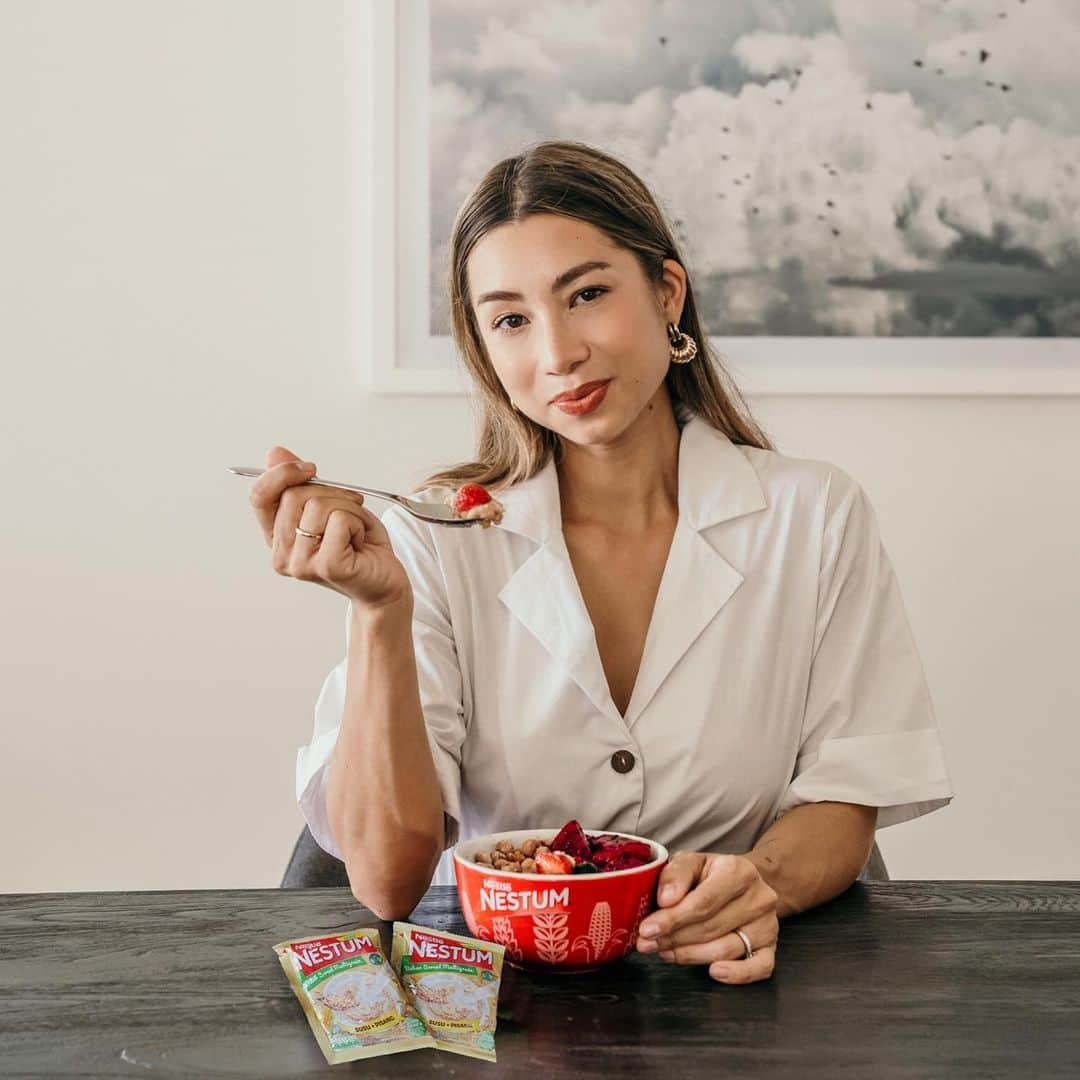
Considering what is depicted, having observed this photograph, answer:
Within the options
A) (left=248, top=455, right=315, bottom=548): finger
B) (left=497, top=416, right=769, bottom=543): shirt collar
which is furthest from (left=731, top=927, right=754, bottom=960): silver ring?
(left=497, top=416, right=769, bottom=543): shirt collar

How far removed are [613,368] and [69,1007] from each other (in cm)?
86

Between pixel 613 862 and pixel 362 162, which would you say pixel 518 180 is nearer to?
pixel 613 862

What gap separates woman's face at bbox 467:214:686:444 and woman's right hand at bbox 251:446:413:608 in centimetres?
37

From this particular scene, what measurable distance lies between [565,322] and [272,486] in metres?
0.47

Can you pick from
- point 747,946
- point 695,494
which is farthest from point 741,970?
point 695,494

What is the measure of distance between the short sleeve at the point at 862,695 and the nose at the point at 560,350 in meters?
0.36

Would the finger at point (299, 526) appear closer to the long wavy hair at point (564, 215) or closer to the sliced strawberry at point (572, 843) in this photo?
the sliced strawberry at point (572, 843)

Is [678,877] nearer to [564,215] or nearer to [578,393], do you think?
[578,393]

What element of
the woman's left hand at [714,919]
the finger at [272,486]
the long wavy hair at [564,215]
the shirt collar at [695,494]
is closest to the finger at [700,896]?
the woman's left hand at [714,919]

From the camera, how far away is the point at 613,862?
1024 millimetres

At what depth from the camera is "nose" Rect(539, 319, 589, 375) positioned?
1.44 meters

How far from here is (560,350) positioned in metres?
1.44

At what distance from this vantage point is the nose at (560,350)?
4.71ft

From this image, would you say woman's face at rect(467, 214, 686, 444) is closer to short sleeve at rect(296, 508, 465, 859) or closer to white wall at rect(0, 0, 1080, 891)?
short sleeve at rect(296, 508, 465, 859)
